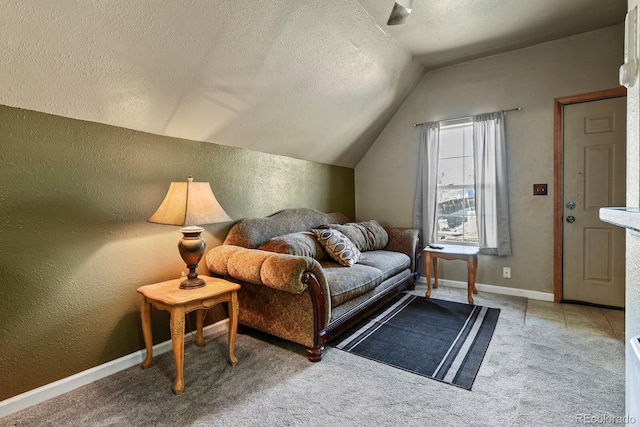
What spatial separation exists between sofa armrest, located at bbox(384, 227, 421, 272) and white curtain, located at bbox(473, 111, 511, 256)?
28.4 inches

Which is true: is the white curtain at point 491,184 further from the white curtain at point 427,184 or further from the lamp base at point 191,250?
the lamp base at point 191,250

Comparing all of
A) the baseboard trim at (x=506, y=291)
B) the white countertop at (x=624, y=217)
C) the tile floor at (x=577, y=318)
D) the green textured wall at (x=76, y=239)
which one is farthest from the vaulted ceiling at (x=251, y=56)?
the tile floor at (x=577, y=318)

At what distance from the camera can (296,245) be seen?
2.69 metres

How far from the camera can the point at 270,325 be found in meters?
2.29

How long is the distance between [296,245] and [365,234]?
121 centimetres

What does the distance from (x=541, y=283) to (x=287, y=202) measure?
2.93 m

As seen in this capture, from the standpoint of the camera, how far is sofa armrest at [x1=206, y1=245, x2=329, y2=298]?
1.99 metres

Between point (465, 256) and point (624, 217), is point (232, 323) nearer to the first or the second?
point (624, 217)

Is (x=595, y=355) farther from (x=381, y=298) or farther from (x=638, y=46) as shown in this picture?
(x=638, y=46)

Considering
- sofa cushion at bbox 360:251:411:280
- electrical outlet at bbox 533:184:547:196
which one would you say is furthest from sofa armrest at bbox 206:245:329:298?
electrical outlet at bbox 533:184:547:196

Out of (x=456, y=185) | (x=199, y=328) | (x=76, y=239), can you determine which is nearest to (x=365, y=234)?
(x=456, y=185)

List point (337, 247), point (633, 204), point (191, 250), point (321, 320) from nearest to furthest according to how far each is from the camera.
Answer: point (633, 204)
point (191, 250)
point (321, 320)
point (337, 247)

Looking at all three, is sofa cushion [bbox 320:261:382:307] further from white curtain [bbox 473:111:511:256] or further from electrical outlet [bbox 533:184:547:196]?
electrical outlet [bbox 533:184:547:196]

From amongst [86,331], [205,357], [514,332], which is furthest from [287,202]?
[514,332]
